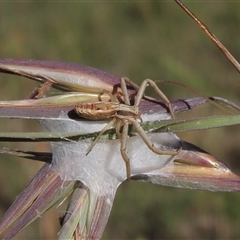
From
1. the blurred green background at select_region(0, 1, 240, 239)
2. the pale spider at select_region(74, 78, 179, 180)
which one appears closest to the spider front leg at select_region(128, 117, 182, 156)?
the pale spider at select_region(74, 78, 179, 180)

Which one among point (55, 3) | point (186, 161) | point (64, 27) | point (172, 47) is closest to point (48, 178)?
point (186, 161)

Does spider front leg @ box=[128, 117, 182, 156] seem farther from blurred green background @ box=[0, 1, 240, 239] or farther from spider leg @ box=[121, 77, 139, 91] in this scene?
blurred green background @ box=[0, 1, 240, 239]

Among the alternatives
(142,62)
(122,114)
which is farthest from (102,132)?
(142,62)

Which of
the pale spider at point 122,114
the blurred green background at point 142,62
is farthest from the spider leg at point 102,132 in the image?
the blurred green background at point 142,62

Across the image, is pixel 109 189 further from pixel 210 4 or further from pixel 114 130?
pixel 210 4

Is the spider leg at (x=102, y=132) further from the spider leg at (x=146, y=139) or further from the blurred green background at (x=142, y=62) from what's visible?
the blurred green background at (x=142, y=62)

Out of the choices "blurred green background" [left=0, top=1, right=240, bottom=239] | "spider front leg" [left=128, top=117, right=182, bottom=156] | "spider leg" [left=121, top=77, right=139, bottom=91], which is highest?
"spider leg" [left=121, top=77, right=139, bottom=91]

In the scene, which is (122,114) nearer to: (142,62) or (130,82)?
(130,82)
